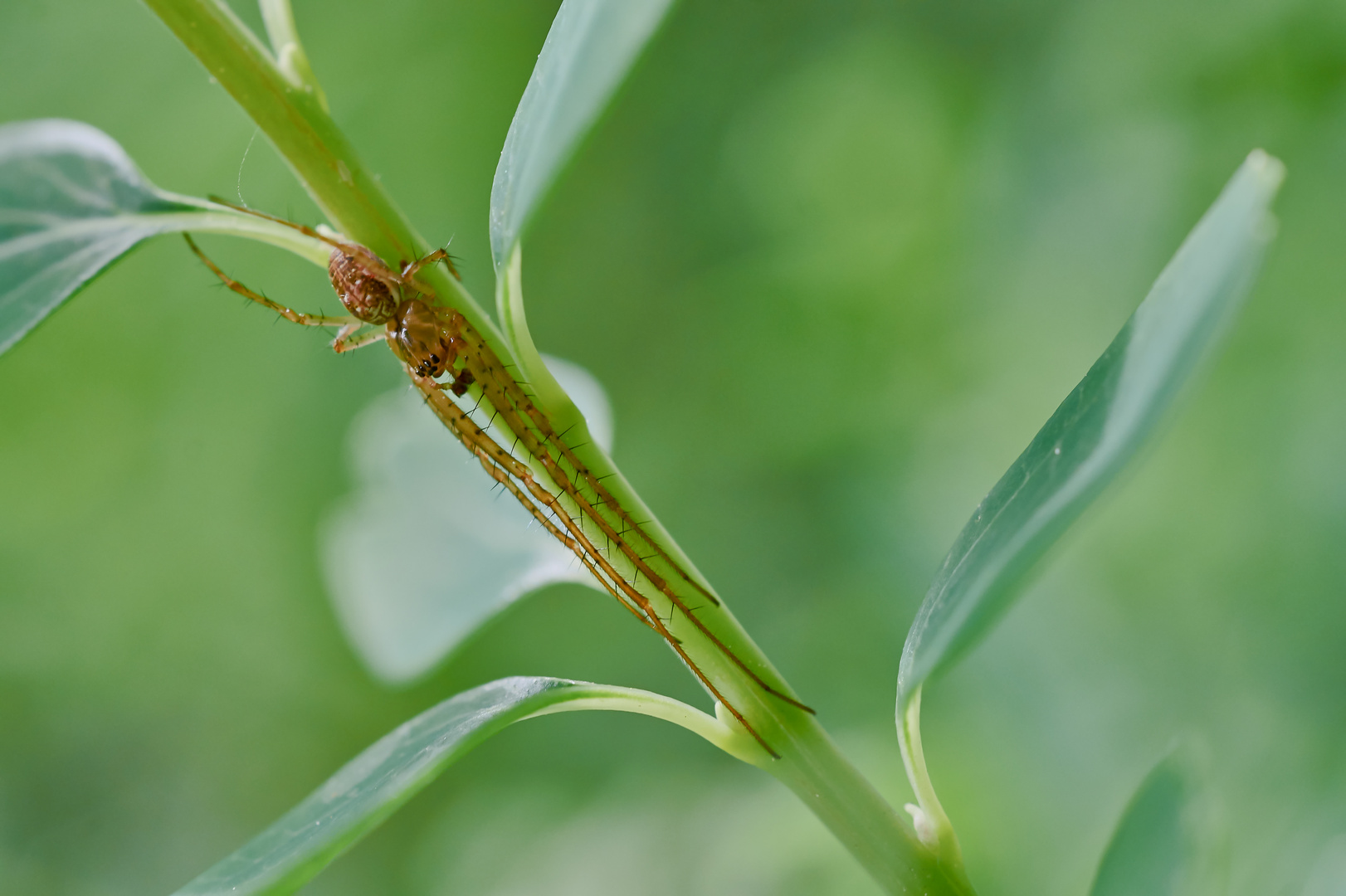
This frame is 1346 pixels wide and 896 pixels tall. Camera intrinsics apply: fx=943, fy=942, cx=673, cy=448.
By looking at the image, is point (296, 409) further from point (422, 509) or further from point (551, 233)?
point (422, 509)

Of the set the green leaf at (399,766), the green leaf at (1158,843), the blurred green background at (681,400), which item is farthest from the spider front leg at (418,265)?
the blurred green background at (681,400)

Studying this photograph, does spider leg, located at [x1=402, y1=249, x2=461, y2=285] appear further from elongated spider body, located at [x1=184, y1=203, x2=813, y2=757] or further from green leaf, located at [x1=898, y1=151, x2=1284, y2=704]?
Answer: green leaf, located at [x1=898, y1=151, x2=1284, y2=704]

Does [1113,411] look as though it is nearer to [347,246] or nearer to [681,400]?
[347,246]

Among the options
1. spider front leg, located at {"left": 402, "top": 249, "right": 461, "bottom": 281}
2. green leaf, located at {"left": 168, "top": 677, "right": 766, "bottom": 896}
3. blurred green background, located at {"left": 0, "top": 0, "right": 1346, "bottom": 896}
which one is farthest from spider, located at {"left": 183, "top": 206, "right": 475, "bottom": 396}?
blurred green background, located at {"left": 0, "top": 0, "right": 1346, "bottom": 896}

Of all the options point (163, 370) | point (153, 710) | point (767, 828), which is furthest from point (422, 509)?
point (153, 710)

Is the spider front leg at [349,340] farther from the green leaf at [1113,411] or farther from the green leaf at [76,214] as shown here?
the green leaf at [1113,411]

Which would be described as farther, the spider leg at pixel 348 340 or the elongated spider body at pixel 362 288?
the spider leg at pixel 348 340

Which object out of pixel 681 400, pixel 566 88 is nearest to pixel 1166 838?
pixel 566 88
